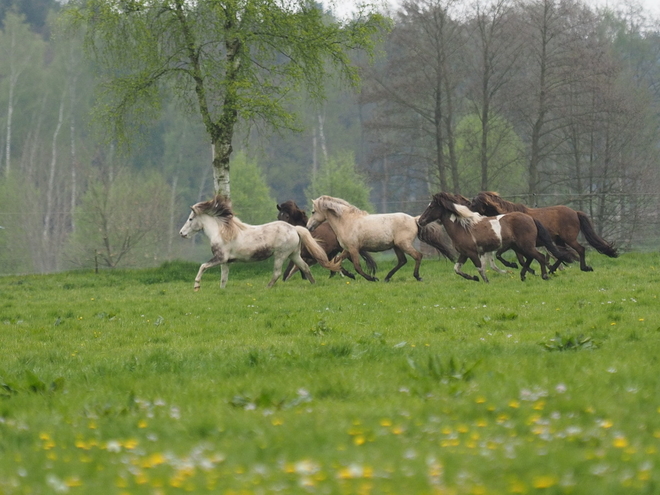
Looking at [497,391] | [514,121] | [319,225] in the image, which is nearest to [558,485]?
[497,391]

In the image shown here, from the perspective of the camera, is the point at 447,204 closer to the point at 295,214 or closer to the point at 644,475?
the point at 295,214

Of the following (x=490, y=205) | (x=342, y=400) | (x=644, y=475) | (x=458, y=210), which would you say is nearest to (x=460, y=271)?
(x=458, y=210)

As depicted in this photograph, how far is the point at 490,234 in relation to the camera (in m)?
18.4

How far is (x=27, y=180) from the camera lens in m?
57.1

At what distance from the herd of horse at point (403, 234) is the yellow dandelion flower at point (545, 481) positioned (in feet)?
46.3

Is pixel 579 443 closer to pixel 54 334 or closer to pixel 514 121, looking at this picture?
pixel 54 334

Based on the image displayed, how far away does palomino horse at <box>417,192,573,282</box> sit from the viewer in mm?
18328

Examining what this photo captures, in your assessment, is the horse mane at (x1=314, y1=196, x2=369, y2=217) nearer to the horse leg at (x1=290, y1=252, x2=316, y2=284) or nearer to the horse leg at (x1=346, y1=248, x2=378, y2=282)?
the horse leg at (x1=346, y1=248, x2=378, y2=282)

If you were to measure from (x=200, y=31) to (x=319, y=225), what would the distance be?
8558 mm

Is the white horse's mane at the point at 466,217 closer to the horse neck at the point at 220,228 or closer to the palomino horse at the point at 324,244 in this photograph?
the palomino horse at the point at 324,244

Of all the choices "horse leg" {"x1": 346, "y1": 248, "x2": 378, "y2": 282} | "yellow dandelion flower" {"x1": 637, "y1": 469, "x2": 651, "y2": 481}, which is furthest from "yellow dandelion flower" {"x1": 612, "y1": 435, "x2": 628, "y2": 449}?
"horse leg" {"x1": 346, "y1": 248, "x2": 378, "y2": 282}

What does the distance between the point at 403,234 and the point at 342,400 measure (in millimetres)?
13686

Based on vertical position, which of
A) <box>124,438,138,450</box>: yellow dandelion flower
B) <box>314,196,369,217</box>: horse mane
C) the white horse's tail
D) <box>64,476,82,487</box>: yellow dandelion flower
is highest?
<box>314,196,369,217</box>: horse mane

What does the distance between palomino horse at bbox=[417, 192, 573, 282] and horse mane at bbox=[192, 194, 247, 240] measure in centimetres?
452
